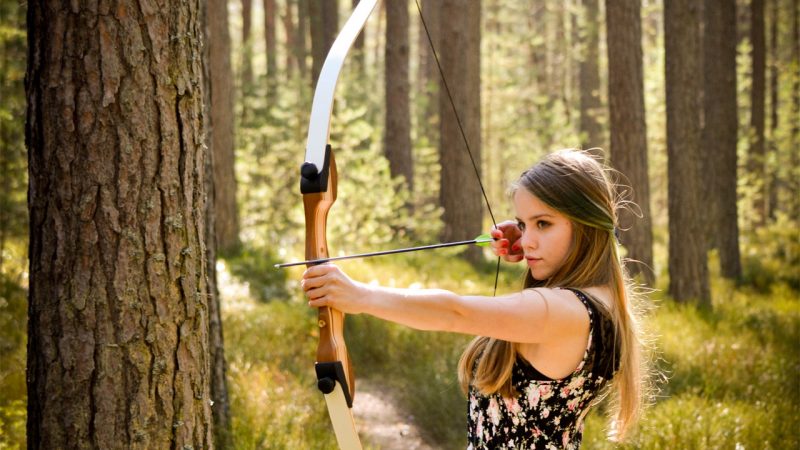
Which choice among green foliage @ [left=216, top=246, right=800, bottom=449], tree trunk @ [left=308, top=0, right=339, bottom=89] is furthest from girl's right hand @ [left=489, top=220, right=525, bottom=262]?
tree trunk @ [left=308, top=0, right=339, bottom=89]

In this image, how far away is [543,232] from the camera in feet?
7.36

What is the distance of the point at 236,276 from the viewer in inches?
353

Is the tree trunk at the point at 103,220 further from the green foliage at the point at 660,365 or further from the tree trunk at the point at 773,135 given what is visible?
the tree trunk at the point at 773,135

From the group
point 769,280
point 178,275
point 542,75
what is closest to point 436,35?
point 769,280

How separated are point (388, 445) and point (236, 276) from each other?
156 inches

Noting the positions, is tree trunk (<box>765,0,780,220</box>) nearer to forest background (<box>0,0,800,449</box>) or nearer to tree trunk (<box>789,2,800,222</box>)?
forest background (<box>0,0,800,449</box>)

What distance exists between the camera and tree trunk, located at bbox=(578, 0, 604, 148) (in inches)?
689

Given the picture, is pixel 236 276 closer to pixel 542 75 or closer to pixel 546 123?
pixel 546 123

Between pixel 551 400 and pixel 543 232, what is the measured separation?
0.45m

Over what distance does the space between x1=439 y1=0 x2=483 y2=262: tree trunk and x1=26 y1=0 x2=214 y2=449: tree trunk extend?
8.61 m

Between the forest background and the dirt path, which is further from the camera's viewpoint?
the dirt path

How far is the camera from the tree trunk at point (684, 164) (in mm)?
8484

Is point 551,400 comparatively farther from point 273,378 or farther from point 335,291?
point 273,378

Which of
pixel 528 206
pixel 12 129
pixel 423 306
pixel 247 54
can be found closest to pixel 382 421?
pixel 528 206
